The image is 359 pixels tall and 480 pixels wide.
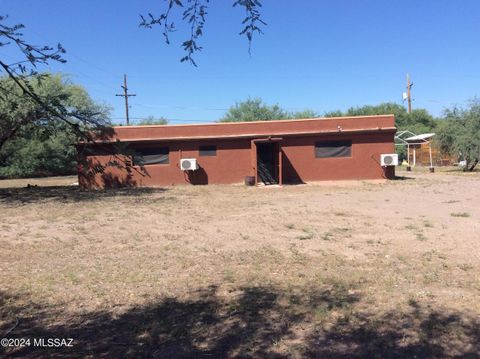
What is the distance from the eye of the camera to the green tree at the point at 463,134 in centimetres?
3035


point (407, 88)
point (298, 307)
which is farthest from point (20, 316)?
point (407, 88)

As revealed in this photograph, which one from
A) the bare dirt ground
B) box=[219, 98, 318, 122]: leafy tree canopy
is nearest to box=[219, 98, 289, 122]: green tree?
box=[219, 98, 318, 122]: leafy tree canopy

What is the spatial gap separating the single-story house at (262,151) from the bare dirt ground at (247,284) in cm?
1183

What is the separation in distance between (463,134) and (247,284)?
96.1 ft

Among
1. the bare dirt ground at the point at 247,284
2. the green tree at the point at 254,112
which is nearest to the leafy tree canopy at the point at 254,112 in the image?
the green tree at the point at 254,112

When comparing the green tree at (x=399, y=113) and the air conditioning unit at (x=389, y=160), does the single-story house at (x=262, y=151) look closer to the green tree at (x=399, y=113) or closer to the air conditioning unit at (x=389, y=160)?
the air conditioning unit at (x=389, y=160)

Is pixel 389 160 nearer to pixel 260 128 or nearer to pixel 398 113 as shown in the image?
pixel 260 128

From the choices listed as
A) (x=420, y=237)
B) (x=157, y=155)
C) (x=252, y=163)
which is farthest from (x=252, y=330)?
(x=157, y=155)

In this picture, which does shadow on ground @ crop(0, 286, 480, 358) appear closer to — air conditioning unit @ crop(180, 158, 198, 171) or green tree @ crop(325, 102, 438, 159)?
air conditioning unit @ crop(180, 158, 198, 171)

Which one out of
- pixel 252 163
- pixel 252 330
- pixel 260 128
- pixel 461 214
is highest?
pixel 260 128

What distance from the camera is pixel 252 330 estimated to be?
175 inches

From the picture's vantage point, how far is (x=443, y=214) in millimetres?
12531

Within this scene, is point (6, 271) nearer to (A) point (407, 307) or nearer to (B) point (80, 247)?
(B) point (80, 247)

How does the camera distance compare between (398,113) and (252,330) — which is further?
(398,113)
